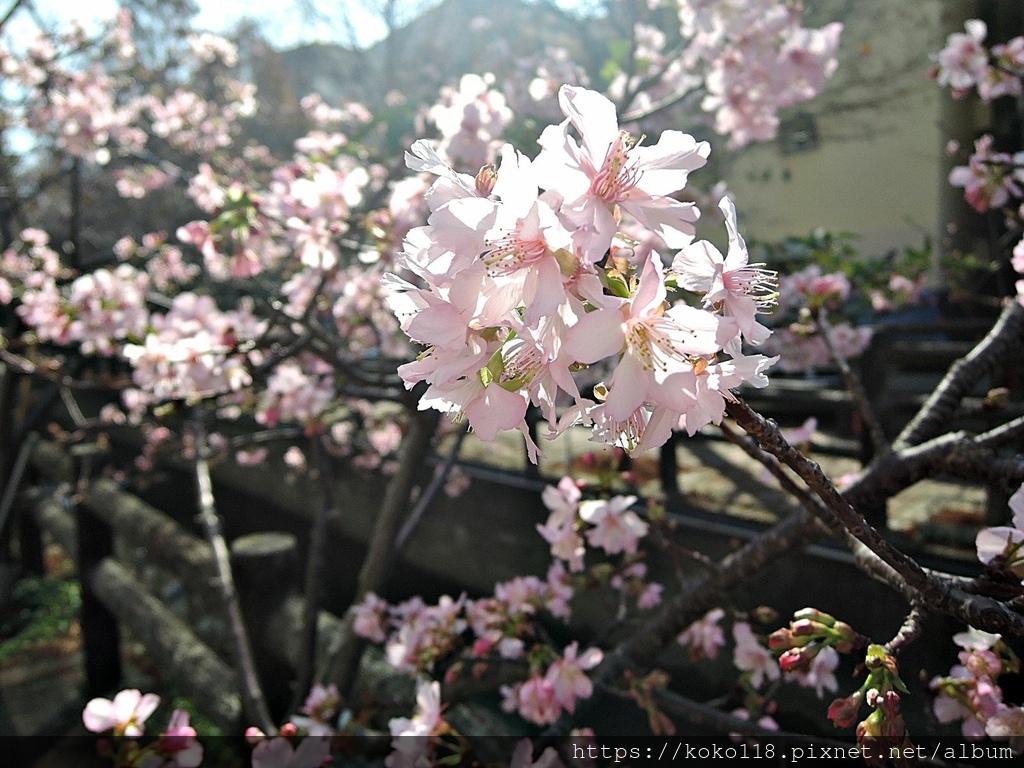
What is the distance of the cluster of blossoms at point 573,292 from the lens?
0.57 meters

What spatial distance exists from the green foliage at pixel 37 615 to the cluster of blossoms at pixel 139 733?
3726 mm

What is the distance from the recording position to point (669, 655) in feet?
9.87

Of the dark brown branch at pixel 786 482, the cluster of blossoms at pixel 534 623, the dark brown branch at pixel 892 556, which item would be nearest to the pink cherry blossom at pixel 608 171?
the dark brown branch at pixel 892 556

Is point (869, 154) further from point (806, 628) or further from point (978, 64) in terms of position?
point (806, 628)

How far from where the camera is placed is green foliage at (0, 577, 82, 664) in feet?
15.5

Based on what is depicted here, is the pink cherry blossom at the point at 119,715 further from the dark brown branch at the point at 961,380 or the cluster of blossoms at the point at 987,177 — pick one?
the cluster of blossoms at the point at 987,177

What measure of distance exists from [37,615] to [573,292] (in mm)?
6083

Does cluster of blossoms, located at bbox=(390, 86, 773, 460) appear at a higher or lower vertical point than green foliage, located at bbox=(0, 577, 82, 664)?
higher

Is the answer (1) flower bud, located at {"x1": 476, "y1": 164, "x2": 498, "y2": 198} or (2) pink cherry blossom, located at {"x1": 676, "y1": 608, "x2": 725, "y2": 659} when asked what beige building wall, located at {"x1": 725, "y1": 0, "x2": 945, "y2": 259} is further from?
(1) flower bud, located at {"x1": 476, "y1": 164, "x2": 498, "y2": 198}

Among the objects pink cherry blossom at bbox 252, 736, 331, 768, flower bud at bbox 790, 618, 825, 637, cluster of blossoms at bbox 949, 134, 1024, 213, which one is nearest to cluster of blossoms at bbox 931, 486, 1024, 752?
flower bud at bbox 790, 618, 825, 637

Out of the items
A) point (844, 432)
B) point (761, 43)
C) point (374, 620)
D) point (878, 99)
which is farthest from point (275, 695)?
point (878, 99)

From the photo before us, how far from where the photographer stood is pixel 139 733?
51.7 inches

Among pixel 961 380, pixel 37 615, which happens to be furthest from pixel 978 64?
pixel 37 615

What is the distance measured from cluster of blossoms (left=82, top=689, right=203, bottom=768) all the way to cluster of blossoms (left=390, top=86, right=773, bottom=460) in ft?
3.23
